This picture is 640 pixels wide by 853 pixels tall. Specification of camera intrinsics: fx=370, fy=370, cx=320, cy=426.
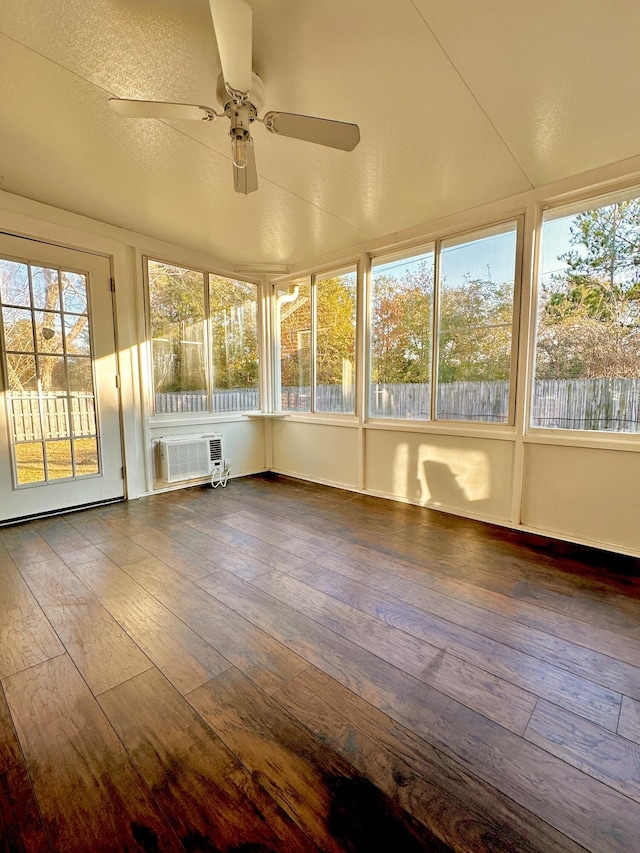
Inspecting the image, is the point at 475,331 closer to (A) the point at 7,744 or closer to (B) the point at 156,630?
(B) the point at 156,630

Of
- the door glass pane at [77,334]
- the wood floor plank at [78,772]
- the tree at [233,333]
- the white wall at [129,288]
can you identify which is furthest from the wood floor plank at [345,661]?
the tree at [233,333]

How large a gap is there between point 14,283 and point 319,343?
2807 millimetres

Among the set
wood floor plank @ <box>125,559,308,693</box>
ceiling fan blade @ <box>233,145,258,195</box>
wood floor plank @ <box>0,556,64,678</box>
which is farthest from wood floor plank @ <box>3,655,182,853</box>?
ceiling fan blade @ <box>233,145,258,195</box>

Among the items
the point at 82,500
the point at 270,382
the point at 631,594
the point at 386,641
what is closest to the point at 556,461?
the point at 631,594

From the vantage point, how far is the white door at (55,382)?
9.71 ft

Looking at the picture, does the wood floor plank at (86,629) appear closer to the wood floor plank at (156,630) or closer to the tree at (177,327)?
the wood floor plank at (156,630)

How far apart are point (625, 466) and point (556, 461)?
0.40m

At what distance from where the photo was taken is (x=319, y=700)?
4.46ft

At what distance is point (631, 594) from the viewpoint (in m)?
2.04

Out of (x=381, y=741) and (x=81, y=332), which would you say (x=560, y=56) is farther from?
(x=81, y=332)

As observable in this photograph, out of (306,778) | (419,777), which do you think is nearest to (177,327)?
(306,778)

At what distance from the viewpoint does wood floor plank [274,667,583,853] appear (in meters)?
0.94

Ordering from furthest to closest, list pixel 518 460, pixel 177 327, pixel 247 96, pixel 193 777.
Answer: pixel 177 327 < pixel 518 460 < pixel 247 96 < pixel 193 777

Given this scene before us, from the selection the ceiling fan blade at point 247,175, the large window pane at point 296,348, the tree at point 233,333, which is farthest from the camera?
the large window pane at point 296,348
